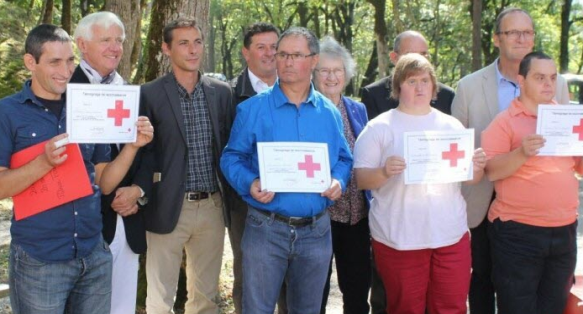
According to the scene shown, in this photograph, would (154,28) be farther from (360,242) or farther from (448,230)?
(448,230)

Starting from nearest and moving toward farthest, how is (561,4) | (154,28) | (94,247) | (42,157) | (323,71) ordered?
1. (42,157)
2. (94,247)
3. (323,71)
4. (154,28)
5. (561,4)

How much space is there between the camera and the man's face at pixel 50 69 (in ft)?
9.78

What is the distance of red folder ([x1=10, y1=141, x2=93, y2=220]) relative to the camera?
9.64 feet

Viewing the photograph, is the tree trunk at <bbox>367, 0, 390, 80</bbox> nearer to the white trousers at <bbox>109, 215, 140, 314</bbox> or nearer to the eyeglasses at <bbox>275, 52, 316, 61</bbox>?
the eyeglasses at <bbox>275, 52, 316, 61</bbox>

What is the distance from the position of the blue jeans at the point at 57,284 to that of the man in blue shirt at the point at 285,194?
0.86m

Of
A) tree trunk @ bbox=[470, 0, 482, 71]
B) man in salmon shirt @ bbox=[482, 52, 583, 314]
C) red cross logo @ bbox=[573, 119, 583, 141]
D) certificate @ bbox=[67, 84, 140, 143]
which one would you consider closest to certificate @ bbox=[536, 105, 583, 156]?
red cross logo @ bbox=[573, 119, 583, 141]

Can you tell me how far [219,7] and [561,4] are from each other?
20.4 metres

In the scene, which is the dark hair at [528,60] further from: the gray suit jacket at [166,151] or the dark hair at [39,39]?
the dark hair at [39,39]

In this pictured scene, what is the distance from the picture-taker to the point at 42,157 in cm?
288

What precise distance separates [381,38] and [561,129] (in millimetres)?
13140

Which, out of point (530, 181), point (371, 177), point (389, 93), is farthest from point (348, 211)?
point (530, 181)

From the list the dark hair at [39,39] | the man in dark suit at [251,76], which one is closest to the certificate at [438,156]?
the man in dark suit at [251,76]

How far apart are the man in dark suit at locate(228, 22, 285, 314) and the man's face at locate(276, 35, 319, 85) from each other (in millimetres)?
799

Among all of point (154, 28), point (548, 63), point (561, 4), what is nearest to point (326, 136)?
point (548, 63)
